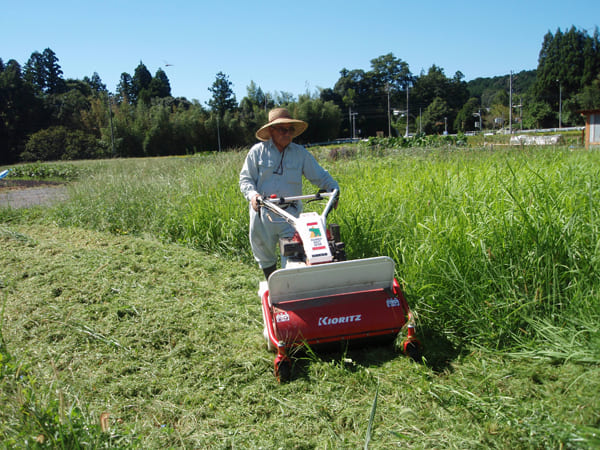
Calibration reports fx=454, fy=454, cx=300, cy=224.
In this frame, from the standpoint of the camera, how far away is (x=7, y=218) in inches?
359

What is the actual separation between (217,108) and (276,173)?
47.2 metres

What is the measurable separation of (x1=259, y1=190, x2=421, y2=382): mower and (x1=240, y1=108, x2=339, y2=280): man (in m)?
0.85

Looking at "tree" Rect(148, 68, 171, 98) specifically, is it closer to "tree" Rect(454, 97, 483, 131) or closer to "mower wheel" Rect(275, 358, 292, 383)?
"tree" Rect(454, 97, 483, 131)

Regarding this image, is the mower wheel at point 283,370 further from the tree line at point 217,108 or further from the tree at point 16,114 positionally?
the tree at point 16,114

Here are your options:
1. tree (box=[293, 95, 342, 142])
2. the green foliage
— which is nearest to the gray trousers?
the green foliage

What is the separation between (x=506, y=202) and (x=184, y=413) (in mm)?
3047

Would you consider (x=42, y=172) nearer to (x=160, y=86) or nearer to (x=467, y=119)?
(x=160, y=86)

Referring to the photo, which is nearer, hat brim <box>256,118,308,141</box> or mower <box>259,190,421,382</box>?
mower <box>259,190,421,382</box>

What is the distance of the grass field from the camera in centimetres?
229

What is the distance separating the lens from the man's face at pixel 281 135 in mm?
3918

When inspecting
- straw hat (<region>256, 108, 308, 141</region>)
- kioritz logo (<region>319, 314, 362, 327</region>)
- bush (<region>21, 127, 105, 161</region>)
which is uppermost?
bush (<region>21, 127, 105, 161</region>)

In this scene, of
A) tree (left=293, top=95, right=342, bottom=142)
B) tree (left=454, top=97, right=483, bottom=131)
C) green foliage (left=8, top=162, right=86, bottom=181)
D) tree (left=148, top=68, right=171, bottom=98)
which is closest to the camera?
green foliage (left=8, top=162, right=86, bottom=181)

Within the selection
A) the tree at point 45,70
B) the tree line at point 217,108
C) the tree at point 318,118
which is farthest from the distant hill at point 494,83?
the tree at point 45,70

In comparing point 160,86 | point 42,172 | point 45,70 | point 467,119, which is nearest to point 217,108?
point 42,172
